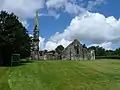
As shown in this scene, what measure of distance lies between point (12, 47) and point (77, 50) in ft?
161

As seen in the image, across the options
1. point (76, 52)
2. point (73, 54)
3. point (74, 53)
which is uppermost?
point (76, 52)

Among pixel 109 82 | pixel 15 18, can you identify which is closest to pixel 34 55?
pixel 15 18

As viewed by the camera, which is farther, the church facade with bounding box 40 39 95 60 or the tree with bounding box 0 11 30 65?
the church facade with bounding box 40 39 95 60

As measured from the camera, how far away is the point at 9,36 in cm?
5147

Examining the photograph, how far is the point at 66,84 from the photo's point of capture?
25203 millimetres

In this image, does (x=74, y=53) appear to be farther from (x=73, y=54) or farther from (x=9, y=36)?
(x=9, y=36)

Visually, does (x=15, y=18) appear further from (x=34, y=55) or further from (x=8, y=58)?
(x=34, y=55)

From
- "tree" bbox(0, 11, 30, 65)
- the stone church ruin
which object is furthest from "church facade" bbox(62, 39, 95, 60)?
"tree" bbox(0, 11, 30, 65)

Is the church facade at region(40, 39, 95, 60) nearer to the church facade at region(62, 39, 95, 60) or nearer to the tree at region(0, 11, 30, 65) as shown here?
the church facade at region(62, 39, 95, 60)

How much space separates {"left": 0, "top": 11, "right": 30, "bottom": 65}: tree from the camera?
51219 mm

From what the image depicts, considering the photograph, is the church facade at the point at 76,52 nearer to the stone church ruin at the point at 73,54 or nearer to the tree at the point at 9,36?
the stone church ruin at the point at 73,54

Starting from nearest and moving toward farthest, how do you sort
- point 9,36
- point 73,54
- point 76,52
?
point 9,36 < point 76,52 < point 73,54

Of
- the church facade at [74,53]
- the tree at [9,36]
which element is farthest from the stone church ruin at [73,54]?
the tree at [9,36]

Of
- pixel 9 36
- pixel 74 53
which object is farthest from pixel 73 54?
pixel 9 36
